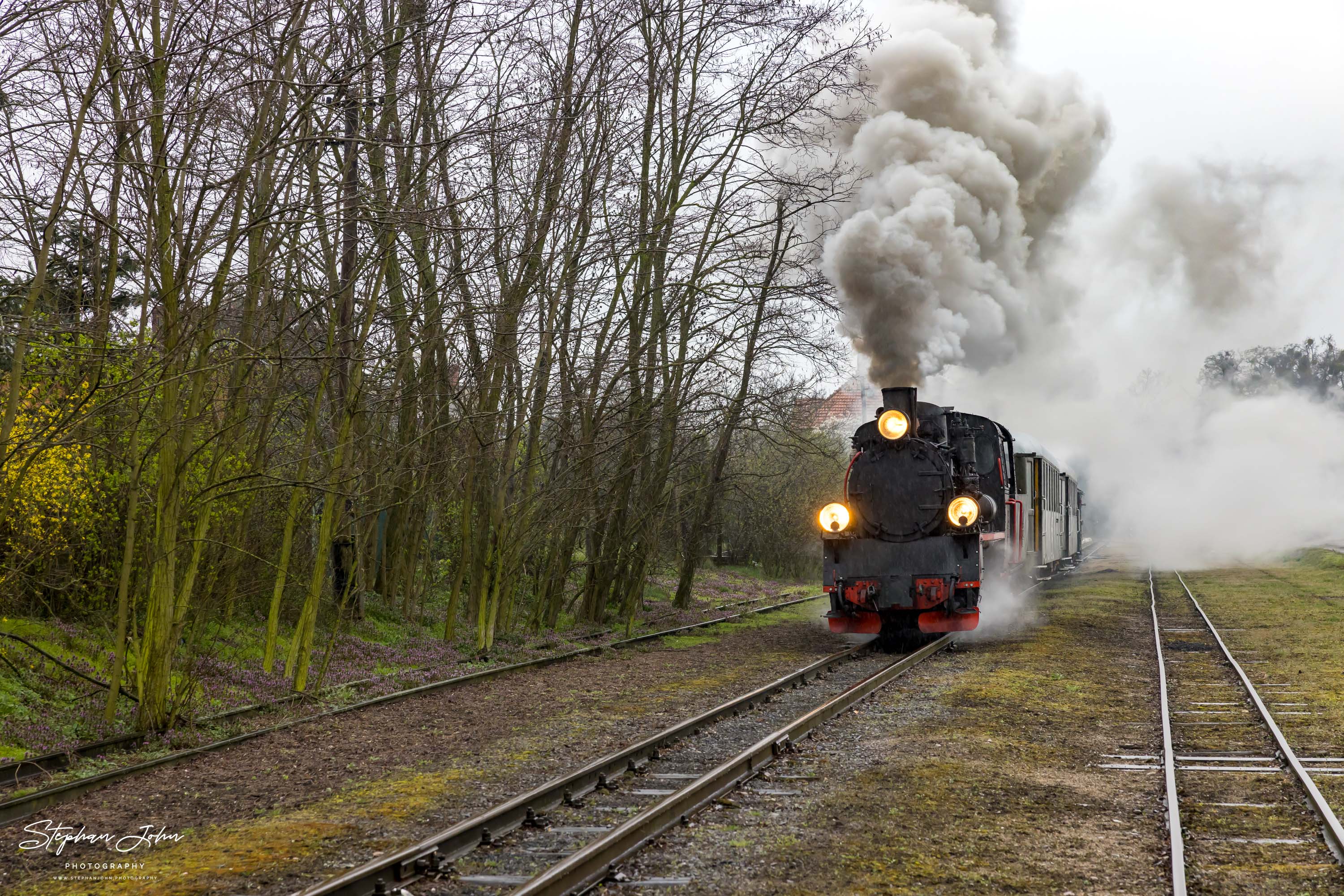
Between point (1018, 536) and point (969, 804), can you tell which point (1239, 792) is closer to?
point (969, 804)

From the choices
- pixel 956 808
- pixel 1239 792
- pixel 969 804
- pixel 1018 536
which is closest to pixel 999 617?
pixel 1018 536

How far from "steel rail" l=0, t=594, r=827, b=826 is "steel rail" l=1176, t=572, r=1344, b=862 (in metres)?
6.86

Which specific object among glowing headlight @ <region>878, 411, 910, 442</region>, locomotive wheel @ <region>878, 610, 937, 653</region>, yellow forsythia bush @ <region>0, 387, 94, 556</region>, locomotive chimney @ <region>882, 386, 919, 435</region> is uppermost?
locomotive chimney @ <region>882, 386, 919, 435</region>

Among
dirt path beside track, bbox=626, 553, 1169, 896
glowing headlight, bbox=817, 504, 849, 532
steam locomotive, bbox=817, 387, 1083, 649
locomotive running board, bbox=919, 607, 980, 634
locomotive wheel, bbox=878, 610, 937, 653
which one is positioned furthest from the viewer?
locomotive wheel, bbox=878, 610, 937, 653

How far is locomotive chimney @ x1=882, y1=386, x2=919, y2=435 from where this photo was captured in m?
13.7

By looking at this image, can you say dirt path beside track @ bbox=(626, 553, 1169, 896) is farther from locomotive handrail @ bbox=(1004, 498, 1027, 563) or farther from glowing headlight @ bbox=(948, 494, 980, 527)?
locomotive handrail @ bbox=(1004, 498, 1027, 563)

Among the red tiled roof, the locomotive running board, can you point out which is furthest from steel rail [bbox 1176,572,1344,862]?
the red tiled roof

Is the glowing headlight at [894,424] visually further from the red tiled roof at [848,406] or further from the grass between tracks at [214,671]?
the grass between tracks at [214,671]

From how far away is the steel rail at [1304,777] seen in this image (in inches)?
224

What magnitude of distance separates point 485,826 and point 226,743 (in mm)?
3391

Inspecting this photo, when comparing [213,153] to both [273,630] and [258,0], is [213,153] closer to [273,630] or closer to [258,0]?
[258,0]

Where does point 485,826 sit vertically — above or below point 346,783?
above

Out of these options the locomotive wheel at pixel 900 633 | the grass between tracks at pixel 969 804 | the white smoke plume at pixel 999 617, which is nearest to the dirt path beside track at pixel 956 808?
the grass between tracks at pixel 969 804

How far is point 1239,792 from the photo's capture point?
7.00 metres
